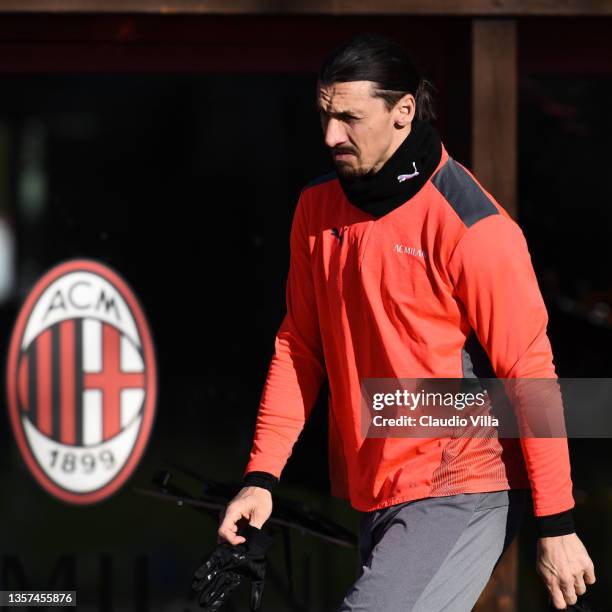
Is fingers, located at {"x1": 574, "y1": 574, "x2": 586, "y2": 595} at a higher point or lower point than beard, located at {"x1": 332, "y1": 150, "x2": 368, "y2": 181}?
lower

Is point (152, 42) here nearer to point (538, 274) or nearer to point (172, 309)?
point (172, 309)

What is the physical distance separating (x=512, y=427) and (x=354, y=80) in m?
0.78

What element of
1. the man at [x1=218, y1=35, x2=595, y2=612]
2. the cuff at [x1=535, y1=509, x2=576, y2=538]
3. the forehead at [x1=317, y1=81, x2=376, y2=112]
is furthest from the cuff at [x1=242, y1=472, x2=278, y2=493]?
the forehead at [x1=317, y1=81, x2=376, y2=112]

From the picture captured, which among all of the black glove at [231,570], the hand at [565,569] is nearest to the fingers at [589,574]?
the hand at [565,569]

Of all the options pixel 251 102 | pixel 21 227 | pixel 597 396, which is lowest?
pixel 597 396

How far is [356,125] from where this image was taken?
244 centimetres

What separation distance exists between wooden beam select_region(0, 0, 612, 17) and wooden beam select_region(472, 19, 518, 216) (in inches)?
2.6

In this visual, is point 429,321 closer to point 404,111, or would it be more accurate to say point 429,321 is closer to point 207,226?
point 404,111

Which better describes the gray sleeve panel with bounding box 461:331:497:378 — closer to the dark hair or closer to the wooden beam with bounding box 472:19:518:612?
the dark hair

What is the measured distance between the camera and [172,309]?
4.28 meters

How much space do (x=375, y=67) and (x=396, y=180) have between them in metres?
0.23

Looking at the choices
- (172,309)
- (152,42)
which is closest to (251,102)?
(152,42)

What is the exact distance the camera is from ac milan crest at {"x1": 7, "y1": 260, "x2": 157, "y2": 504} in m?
4.27

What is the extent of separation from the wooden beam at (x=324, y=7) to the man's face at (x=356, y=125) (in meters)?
1.37
